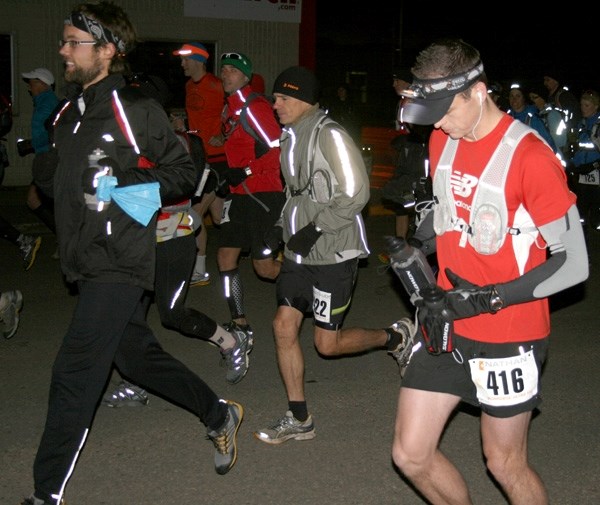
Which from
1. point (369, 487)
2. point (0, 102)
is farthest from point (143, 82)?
point (0, 102)

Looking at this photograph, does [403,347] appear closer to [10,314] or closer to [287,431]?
[287,431]

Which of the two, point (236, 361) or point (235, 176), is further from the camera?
point (235, 176)

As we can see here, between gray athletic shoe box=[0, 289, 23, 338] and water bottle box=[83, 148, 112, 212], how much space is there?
3263mm

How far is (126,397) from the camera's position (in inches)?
222

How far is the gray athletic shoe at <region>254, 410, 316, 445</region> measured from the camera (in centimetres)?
510

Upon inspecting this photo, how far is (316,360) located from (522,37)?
55634 millimetres

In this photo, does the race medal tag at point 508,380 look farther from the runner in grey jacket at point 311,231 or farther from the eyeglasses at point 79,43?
the eyeglasses at point 79,43

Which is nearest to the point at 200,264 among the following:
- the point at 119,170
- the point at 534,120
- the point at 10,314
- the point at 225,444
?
the point at 10,314

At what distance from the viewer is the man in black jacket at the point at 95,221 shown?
3.99 metres

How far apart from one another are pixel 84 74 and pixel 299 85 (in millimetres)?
1504

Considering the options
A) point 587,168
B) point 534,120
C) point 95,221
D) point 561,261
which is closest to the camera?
point 561,261

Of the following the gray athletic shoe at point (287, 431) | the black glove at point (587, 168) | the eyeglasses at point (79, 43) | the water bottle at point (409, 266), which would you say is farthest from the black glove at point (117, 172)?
the black glove at point (587, 168)

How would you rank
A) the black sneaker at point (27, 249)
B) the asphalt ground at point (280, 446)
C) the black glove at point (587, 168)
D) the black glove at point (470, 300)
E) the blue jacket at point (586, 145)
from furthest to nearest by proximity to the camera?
the blue jacket at point (586, 145) < the black glove at point (587, 168) < the black sneaker at point (27, 249) < the asphalt ground at point (280, 446) < the black glove at point (470, 300)

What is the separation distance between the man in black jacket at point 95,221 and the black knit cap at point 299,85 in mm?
1252
